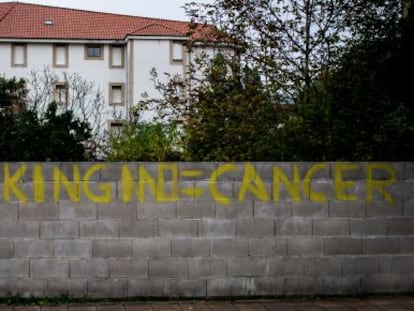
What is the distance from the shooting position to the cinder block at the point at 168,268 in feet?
22.9

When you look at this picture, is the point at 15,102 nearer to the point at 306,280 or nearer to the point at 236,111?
the point at 236,111

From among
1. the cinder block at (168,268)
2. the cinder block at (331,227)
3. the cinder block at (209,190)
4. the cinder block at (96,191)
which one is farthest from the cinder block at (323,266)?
the cinder block at (96,191)

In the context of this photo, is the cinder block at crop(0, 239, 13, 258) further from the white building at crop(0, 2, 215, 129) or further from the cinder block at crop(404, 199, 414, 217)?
the white building at crop(0, 2, 215, 129)

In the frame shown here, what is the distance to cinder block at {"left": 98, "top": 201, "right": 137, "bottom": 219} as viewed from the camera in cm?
693

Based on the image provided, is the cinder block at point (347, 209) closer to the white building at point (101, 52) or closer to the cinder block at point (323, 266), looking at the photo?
the cinder block at point (323, 266)

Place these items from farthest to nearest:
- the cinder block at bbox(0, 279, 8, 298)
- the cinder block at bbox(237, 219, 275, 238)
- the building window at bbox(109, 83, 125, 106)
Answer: the building window at bbox(109, 83, 125, 106)
the cinder block at bbox(237, 219, 275, 238)
the cinder block at bbox(0, 279, 8, 298)

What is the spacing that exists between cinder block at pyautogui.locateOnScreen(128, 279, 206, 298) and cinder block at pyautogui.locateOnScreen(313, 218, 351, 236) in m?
1.48

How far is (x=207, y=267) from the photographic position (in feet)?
23.0

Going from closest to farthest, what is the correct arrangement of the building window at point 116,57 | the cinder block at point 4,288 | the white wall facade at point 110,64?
the cinder block at point 4,288 < the white wall facade at point 110,64 < the building window at point 116,57

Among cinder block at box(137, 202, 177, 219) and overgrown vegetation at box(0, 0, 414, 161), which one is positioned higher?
overgrown vegetation at box(0, 0, 414, 161)

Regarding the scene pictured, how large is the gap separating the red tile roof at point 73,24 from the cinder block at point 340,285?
35.2 meters

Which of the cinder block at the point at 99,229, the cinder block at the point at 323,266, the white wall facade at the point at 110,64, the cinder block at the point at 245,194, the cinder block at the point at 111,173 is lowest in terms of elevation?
the cinder block at the point at 323,266

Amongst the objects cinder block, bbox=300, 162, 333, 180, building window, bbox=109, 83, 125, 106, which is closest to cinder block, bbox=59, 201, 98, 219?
cinder block, bbox=300, 162, 333, 180

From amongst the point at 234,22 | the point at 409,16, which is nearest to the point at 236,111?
the point at 234,22
